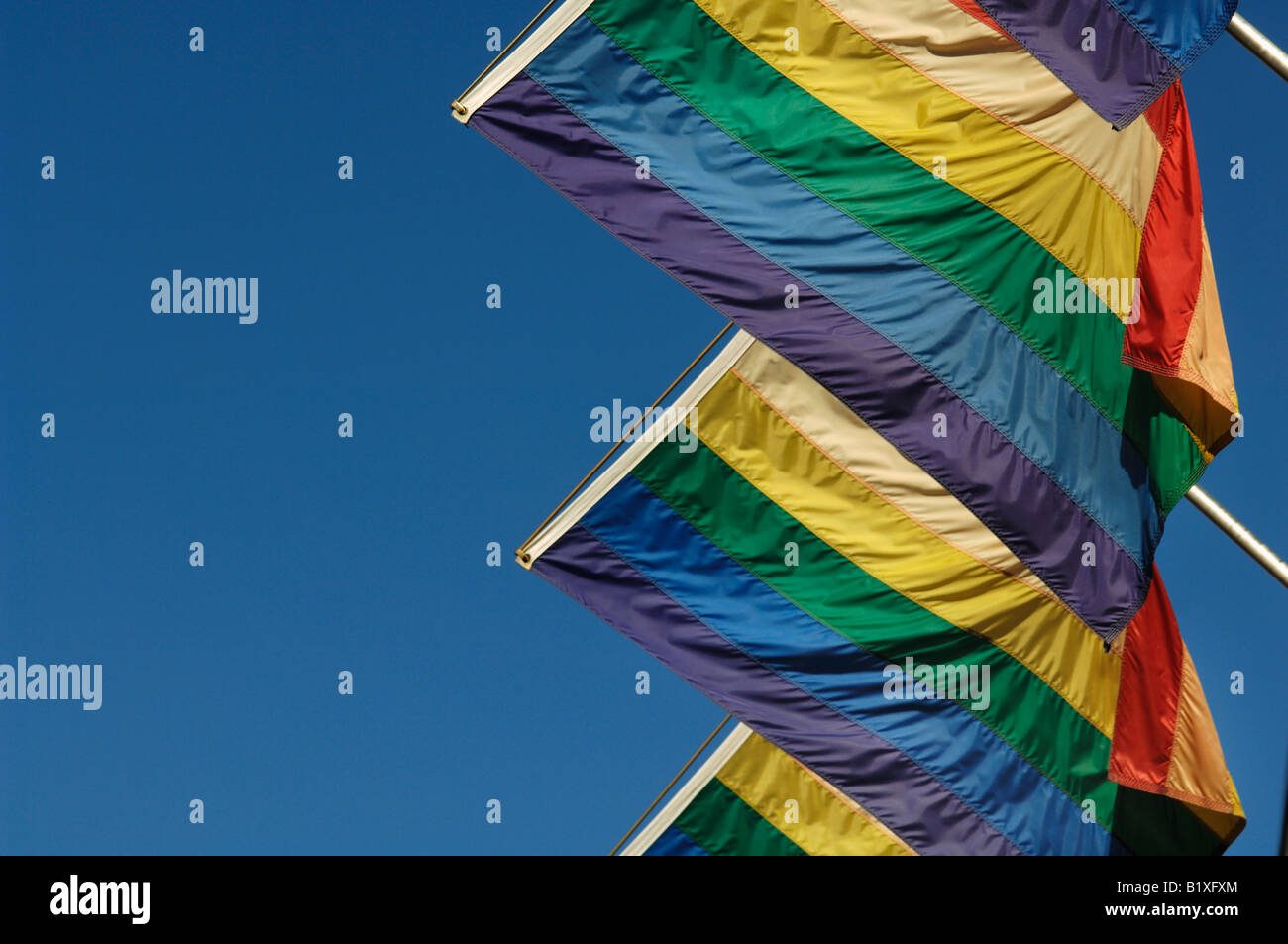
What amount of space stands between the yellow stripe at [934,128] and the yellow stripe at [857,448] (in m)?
2.52

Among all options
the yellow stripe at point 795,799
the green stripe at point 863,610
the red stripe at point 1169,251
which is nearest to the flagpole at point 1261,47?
the red stripe at point 1169,251

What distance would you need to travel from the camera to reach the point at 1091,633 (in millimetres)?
16047

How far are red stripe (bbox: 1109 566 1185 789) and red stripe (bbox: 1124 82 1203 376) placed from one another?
7.89 feet

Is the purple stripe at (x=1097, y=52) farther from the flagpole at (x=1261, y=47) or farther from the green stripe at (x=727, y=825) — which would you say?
the green stripe at (x=727, y=825)

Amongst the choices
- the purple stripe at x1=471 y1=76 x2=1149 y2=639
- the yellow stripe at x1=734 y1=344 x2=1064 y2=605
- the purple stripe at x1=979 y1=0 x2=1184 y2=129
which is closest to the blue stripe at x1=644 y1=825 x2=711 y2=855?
the yellow stripe at x1=734 y1=344 x2=1064 y2=605

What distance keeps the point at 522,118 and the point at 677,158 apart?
138 centimetres

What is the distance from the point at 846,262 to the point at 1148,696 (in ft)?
17.3

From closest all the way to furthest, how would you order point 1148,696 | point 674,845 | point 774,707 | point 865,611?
1. point 774,707
2. point 865,611
3. point 1148,696
4. point 674,845

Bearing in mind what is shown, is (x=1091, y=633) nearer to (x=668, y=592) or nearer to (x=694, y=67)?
(x=668, y=592)

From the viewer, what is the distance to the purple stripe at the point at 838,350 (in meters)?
14.3

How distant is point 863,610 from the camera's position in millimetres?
16016

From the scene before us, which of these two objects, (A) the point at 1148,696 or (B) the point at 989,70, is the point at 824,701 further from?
(B) the point at 989,70

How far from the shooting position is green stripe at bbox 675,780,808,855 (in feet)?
65.6

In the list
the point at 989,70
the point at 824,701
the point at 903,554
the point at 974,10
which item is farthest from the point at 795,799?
the point at 974,10
